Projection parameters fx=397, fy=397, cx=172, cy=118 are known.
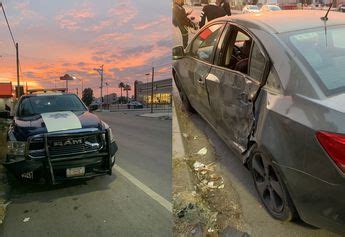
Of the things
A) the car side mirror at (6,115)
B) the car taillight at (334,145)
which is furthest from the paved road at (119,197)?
the car taillight at (334,145)

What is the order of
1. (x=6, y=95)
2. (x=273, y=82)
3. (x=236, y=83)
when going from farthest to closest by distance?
(x=6, y=95)
(x=236, y=83)
(x=273, y=82)

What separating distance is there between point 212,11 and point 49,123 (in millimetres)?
1168

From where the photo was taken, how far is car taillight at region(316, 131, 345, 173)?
148 centimetres

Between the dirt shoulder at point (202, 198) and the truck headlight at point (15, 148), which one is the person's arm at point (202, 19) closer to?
the dirt shoulder at point (202, 198)

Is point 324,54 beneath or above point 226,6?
beneath

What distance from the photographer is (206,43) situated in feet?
8.43

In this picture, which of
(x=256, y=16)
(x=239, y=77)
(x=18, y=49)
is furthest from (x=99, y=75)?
(x=256, y=16)

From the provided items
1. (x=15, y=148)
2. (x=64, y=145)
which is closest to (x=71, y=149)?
(x=64, y=145)

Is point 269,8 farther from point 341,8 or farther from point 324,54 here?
point 324,54

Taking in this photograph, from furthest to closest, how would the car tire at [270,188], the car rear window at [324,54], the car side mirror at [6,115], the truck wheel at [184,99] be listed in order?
the truck wheel at [184,99] < the car side mirror at [6,115] < the car tire at [270,188] < the car rear window at [324,54]

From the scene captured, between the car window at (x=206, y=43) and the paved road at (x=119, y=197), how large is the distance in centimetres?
55

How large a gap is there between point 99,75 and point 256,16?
95cm

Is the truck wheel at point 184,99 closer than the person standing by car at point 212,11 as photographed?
No

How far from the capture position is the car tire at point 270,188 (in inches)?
73.0
